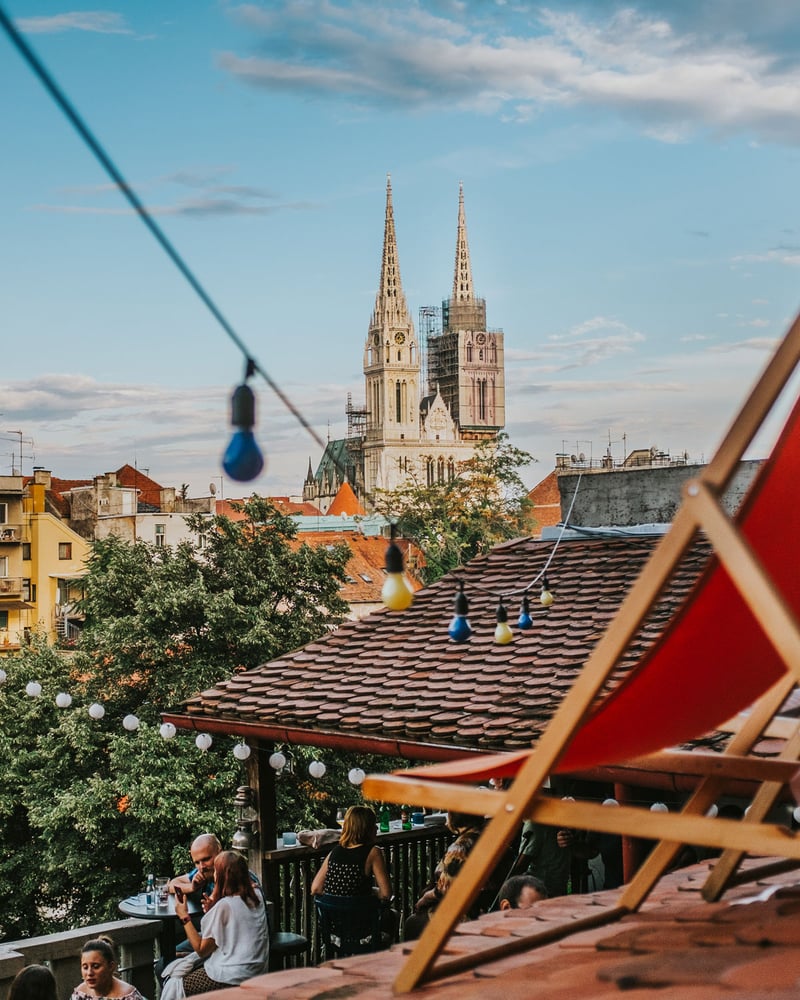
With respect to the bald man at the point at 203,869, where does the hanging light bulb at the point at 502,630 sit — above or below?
above

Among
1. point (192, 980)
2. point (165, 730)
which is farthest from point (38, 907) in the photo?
point (192, 980)

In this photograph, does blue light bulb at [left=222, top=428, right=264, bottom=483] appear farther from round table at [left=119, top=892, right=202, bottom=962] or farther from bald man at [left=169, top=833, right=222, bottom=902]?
round table at [left=119, top=892, right=202, bottom=962]

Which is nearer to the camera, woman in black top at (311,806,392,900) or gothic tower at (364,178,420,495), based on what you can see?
woman in black top at (311,806,392,900)

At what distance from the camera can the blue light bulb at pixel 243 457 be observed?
9.50 feet

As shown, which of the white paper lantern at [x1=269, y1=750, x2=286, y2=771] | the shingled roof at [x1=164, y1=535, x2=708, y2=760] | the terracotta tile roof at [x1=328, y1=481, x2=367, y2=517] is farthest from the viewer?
the terracotta tile roof at [x1=328, y1=481, x2=367, y2=517]

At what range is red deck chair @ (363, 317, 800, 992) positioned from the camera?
2129 millimetres

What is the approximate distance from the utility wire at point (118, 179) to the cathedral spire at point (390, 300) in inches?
5264

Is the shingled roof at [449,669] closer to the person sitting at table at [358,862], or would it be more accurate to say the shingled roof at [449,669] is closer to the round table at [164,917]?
the person sitting at table at [358,862]

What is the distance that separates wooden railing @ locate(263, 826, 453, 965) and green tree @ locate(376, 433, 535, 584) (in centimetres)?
3845

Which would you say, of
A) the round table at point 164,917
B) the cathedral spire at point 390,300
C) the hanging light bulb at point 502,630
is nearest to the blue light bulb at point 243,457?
the hanging light bulb at point 502,630

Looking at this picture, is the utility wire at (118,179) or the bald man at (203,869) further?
the bald man at (203,869)

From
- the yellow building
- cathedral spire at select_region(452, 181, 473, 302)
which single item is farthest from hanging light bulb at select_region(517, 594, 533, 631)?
cathedral spire at select_region(452, 181, 473, 302)

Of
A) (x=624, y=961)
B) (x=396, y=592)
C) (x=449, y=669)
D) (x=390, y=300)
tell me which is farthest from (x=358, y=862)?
(x=390, y=300)

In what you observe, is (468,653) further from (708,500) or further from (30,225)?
(708,500)
